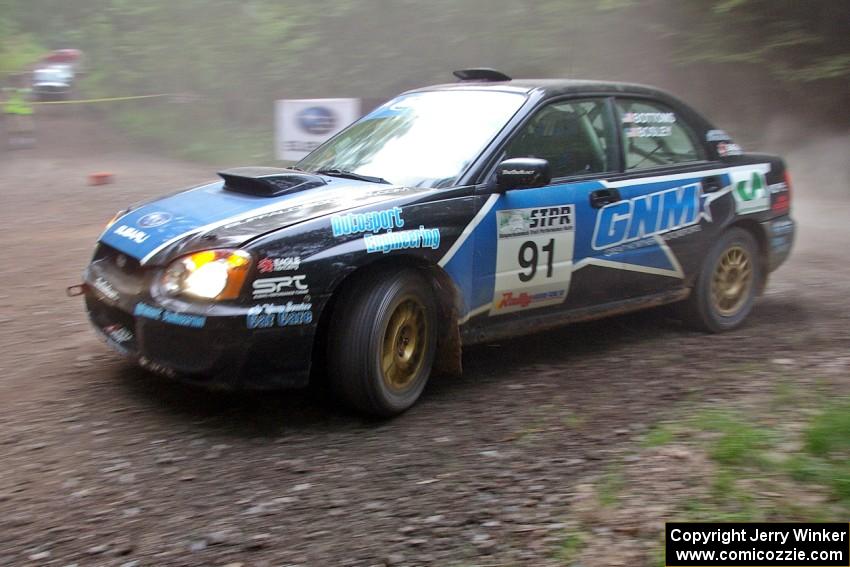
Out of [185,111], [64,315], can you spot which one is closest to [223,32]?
[185,111]

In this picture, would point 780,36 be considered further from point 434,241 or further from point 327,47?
point 434,241

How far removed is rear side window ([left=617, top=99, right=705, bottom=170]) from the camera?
5.55 meters

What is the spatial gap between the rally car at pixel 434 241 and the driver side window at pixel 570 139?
1cm

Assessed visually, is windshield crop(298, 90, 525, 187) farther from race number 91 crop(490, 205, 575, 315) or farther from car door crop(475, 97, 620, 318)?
race number 91 crop(490, 205, 575, 315)

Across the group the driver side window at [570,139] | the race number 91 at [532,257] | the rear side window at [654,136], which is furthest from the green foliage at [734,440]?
the rear side window at [654,136]

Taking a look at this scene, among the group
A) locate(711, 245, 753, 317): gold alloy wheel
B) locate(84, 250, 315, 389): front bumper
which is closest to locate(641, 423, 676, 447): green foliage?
locate(84, 250, 315, 389): front bumper

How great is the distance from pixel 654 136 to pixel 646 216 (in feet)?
2.08

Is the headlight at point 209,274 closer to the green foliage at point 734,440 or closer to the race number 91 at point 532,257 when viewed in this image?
the race number 91 at point 532,257

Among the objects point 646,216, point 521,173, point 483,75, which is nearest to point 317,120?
point 483,75

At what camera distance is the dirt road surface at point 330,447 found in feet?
10.5

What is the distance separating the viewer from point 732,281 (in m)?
6.23

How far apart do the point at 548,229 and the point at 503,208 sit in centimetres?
36

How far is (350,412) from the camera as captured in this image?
434 cm

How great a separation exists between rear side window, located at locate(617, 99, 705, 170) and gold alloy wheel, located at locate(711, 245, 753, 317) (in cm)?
76
